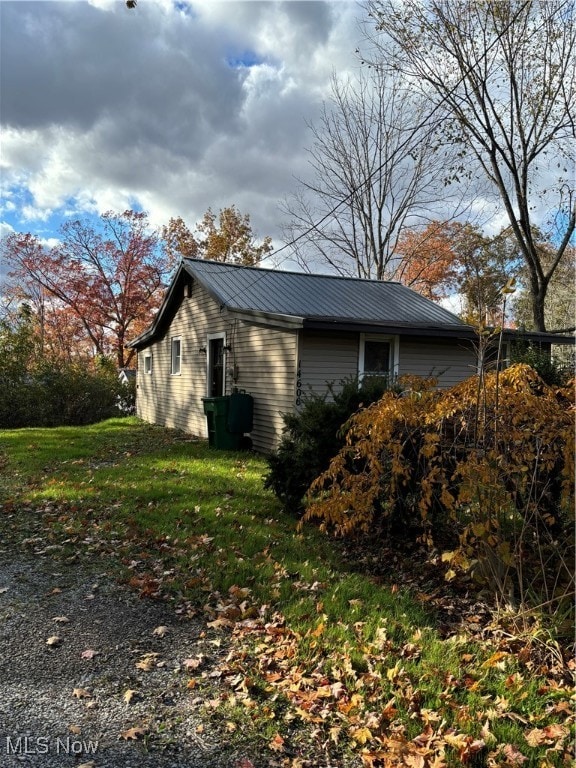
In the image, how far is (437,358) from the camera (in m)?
11.5

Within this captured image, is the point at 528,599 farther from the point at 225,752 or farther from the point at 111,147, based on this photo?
the point at 111,147

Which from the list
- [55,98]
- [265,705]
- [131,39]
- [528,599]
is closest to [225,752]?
[265,705]

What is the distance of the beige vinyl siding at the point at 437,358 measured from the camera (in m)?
11.1

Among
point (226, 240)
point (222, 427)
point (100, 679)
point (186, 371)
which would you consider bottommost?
point (100, 679)

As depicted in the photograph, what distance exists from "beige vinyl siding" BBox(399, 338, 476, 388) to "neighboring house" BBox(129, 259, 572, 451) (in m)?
0.02

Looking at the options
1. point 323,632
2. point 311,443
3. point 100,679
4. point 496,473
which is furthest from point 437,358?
point 100,679

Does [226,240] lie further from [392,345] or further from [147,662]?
[147,662]

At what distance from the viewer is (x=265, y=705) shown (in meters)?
2.74

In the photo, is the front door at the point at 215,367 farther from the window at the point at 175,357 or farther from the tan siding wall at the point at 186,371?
the window at the point at 175,357

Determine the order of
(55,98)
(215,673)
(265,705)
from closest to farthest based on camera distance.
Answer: (265,705)
(215,673)
(55,98)

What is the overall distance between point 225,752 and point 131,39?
8619 mm

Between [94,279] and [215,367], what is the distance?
67.6 feet

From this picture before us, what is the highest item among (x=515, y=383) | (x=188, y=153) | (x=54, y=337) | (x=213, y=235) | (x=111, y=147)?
(x=213, y=235)
